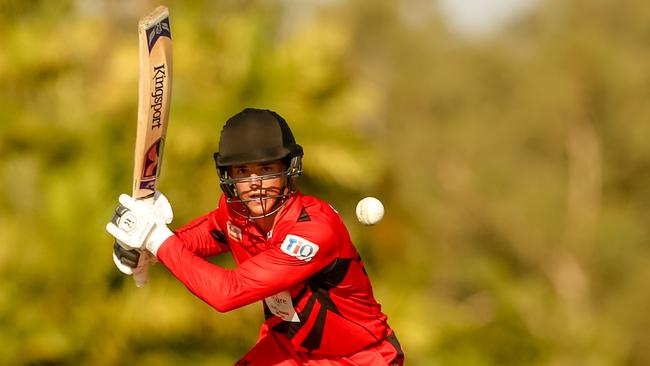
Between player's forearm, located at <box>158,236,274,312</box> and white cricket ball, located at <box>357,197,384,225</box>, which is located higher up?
white cricket ball, located at <box>357,197,384,225</box>

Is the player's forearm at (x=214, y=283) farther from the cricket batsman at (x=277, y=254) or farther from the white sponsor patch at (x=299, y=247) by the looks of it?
the white sponsor patch at (x=299, y=247)

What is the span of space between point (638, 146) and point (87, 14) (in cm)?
1469

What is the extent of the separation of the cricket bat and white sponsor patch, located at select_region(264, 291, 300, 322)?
1.86ft

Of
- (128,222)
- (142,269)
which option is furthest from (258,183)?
(142,269)

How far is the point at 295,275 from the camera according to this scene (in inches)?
151

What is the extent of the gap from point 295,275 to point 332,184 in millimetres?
7684

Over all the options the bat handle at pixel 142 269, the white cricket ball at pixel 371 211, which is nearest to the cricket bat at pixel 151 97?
the bat handle at pixel 142 269

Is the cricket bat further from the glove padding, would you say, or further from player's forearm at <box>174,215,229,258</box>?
player's forearm at <box>174,215,229,258</box>

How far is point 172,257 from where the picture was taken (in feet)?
12.5

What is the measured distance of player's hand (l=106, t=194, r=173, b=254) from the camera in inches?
153

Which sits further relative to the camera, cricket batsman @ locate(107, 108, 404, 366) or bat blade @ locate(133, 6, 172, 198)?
bat blade @ locate(133, 6, 172, 198)

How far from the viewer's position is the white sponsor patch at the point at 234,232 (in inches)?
167

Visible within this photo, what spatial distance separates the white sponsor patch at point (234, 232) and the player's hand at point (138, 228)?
0.38 metres

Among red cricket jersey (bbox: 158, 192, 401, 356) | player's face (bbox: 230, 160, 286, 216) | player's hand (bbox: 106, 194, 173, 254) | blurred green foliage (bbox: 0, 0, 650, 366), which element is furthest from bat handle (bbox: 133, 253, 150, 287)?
blurred green foliage (bbox: 0, 0, 650, 366)
